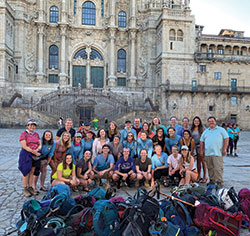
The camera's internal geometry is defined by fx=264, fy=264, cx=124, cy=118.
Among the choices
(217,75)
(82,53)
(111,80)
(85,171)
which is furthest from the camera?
(82,53)

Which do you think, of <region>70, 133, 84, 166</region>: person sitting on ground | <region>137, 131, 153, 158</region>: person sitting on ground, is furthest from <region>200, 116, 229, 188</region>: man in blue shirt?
<region>70, 133, 84, 166</region>: person sitting on ground

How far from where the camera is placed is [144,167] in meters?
7.43

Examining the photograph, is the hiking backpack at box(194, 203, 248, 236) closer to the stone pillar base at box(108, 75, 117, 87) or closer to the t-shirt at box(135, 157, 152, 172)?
the t-shirt at box(135, 157, 152, 172)

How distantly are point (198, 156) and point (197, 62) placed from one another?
3036 cm

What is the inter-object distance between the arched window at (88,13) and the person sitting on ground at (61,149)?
121 ft

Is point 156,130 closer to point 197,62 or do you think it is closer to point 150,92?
point 150,92

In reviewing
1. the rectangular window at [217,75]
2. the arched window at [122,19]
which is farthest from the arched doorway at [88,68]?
the rectangular window at [217,75]

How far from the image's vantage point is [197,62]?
36312 mm

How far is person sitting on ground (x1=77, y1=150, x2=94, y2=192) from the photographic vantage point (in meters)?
6.93

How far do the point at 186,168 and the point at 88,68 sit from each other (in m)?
35.1

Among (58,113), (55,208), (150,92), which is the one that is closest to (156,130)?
(55,208)

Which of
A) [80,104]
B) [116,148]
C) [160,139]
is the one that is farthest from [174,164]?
[80,104]

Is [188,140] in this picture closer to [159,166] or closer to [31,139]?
[159,166]

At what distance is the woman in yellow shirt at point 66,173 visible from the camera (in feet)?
21.4
